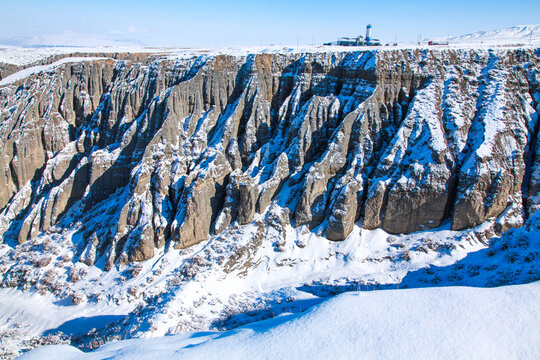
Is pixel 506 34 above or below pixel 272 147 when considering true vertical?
above

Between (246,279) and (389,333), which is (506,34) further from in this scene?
(389,333)

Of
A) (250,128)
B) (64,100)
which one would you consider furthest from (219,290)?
(64,100)

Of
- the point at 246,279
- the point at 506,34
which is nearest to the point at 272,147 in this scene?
the point at 246,279

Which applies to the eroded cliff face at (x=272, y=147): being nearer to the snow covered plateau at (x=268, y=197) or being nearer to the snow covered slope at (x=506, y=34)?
the snow covered plateau at (x=268, y=197)

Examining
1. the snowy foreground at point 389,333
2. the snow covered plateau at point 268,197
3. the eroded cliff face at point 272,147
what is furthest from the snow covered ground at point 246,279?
the snowy foreground at point 389,333

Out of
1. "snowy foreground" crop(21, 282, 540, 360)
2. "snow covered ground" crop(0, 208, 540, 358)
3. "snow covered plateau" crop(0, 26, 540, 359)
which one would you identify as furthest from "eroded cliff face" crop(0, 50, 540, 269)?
"snowy foreground" crop(21, 282, 540, 360)

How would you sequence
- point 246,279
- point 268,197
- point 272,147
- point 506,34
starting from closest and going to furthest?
point 246,279, point 268,197, point 272,147, point 506,34

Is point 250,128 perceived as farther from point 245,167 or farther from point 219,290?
point 219,290
